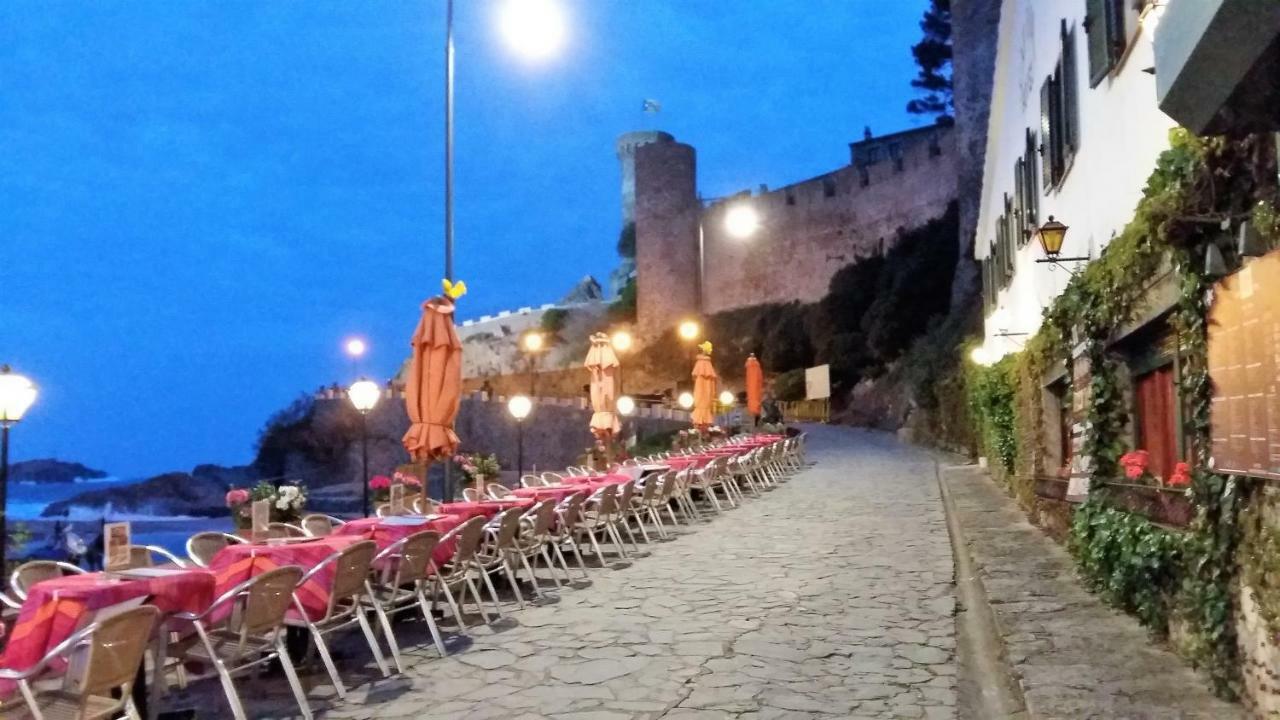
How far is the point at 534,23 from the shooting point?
33.8 feet

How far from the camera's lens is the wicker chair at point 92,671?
3283 mm

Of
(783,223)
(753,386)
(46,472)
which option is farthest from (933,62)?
(46,472)

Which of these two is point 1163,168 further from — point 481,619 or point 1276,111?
point 481,619

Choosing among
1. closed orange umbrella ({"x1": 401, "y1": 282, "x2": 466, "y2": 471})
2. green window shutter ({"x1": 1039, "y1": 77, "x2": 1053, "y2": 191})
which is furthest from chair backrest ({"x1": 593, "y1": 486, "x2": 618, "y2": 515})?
green window shutter ({"x1": 1039, "y1": 77, "x2": 1053, "y2": 191})

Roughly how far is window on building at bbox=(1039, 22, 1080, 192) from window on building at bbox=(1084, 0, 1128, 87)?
87 cm

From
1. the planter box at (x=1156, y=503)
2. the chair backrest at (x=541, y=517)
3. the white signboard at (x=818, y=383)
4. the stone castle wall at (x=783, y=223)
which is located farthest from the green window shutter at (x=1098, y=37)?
the stone castle wall at (x=783, y=223)

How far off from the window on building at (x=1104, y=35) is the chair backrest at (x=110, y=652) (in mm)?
5985

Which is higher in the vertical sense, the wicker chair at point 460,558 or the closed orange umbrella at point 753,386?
the closed orange umbrella at point 753,386

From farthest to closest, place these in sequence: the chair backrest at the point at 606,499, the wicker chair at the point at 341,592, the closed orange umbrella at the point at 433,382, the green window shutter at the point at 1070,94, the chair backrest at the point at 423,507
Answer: the chair backrest at the point at 606,499 → the closed orange umbrella at the point at 433,382 → the green window shutter at the point at 1070,94 → the chair backrest at the point at 423,507 → the wicker chair at the point at 341,592

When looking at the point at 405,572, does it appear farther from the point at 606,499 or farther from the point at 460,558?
the point at 606,499

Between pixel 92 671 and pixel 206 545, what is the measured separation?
271 centimetres

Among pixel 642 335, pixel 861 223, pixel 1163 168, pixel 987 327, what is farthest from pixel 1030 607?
pixel 642 335

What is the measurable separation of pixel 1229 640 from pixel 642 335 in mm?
47239

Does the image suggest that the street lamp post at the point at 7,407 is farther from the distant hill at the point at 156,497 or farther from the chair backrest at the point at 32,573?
the distant hill at the point at 156,497
